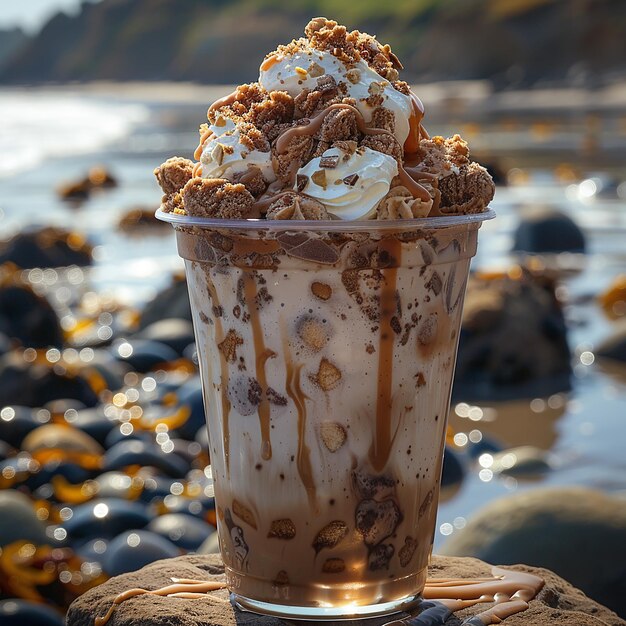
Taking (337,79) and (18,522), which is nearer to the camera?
(337,79)

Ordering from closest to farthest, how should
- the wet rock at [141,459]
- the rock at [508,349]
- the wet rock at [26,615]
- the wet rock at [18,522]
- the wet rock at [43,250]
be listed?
the wet rock at [26,615] → the wet rock at [18,522] → the wet rock at [141,459] → the rock at [508,349] → the wet rock at [43,250]

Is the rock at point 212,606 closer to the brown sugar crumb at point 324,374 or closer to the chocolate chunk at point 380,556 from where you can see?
the chocolate chunk at point 380,556

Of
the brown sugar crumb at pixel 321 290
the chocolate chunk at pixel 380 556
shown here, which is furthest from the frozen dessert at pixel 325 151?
the chocolate chunk at pixel 380 556

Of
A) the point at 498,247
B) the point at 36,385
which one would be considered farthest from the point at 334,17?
the point at 36,385

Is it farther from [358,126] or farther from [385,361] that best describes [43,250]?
[385,361]

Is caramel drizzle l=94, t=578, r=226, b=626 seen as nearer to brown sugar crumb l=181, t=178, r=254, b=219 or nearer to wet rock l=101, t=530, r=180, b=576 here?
brown sugar crumb l=181, t=178, r=254, b=219

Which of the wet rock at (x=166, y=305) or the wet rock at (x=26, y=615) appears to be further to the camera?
the wet rock at (x=166, y=305)

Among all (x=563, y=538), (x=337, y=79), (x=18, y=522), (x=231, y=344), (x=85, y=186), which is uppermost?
(x=337, y=79)
